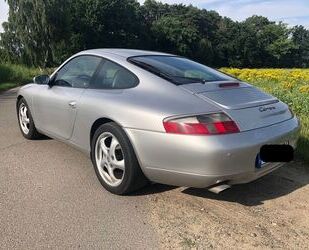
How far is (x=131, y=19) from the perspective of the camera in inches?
2785

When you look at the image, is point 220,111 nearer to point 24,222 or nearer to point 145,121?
point 145,121

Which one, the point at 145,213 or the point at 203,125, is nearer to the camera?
the point at 203,125

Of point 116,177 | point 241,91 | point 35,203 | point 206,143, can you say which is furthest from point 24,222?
point 241,91

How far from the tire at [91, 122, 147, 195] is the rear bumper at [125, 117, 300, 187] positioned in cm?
10

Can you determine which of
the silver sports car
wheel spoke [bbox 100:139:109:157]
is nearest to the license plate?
the silver sports car

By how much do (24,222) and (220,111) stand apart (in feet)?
6.09

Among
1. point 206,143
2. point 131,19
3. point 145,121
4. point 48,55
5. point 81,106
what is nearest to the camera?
point 206,143

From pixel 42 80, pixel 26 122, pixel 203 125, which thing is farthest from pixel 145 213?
pixel 26 122

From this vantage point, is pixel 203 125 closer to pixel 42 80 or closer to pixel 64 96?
pixel 64 96

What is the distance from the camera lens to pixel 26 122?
6.38 metres

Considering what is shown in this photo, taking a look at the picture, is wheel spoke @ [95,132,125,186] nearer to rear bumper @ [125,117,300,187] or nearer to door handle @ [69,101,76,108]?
rear bumper @ [125,117,300,187]

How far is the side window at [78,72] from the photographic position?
4.96 metres

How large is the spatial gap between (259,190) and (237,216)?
0.72 m

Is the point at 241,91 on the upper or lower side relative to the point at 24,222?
upper
